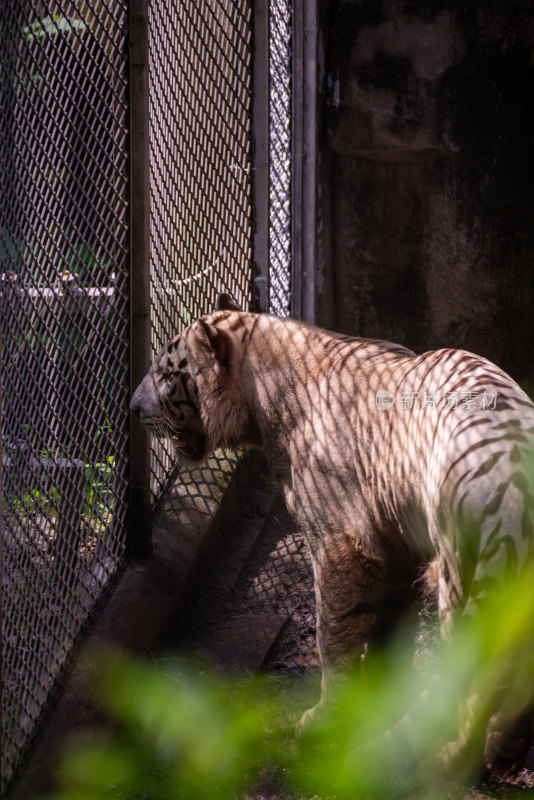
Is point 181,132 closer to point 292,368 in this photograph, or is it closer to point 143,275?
point 143,275

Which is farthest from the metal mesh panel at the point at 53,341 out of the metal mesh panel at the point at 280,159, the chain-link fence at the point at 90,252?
the metal mesh panel at the point at 280,159

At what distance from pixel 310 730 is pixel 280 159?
3.17 metres

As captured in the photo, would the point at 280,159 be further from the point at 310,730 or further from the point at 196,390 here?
the point at 310,730

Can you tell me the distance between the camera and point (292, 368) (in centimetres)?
345

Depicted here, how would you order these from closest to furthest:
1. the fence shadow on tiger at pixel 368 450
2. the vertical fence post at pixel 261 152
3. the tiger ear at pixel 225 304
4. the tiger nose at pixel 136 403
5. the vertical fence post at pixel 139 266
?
Answer: 1. the fence shadow on tiger at pixel 368 450
2. the vertical fence post at pixel 139 266
3. the tiger nose at pixel 136 403
4. the tiger ear at pixel 225 304
5. the vertical fence post at pixel 261 152

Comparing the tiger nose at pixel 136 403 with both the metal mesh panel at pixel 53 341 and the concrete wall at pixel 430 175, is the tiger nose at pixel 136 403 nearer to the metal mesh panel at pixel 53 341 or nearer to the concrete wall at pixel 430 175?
the metal mesh panel at pixel 53 341

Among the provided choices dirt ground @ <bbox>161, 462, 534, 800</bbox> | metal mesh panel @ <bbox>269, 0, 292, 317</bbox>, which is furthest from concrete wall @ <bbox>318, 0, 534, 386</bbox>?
dirt ground @ <bbox>161, 462, 534, 800</bbox>

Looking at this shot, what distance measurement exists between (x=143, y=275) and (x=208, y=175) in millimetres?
1108

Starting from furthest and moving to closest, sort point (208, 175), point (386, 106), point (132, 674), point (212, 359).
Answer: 1. point (386, 106)
2. point (208, 175)
3. point (212, 359)
4. point (132, 674)

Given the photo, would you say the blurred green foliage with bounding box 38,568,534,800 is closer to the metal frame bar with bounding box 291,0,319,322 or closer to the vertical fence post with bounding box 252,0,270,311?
the vertical fence post with bounding box 252,0,270,311

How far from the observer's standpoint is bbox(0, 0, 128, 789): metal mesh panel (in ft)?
9.12

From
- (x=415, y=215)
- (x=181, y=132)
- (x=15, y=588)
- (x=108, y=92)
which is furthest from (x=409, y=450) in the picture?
(x=415, y=215)

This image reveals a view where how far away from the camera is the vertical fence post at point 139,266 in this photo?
3455 mm

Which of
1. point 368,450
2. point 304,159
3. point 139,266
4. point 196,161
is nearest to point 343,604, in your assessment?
point 368,450
